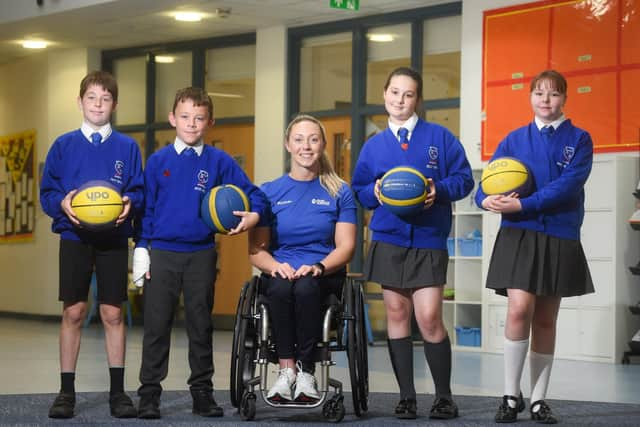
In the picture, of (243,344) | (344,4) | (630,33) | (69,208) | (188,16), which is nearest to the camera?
(243,344)

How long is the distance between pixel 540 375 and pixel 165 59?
795 centimetres

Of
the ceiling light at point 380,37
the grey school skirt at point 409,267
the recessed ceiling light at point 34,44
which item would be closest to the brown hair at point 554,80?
the grey school skirt at point 409,267

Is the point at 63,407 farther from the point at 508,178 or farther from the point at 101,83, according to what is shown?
the point at 508,178

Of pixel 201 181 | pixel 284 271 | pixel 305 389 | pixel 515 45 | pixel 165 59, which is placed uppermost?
pixel 165 59

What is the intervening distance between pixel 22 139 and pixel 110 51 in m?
1.62

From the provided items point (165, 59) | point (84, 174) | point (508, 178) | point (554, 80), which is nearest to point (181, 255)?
point (84, 174)

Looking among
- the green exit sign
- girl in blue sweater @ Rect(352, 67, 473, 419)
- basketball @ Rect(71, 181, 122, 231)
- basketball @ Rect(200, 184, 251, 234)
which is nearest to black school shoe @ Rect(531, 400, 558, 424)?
girl in blue sweater @ Rect(352, 67, 473, 419)

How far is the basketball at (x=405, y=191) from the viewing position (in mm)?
4059

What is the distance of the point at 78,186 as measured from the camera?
4305mm

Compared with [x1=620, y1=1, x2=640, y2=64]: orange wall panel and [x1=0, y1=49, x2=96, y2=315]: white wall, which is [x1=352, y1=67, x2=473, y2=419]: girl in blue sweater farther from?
[x1=0, y1=49, x2=96, y2=315]: white wall

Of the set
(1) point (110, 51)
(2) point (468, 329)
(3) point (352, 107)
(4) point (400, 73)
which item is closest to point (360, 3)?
(3) point (352, 107)

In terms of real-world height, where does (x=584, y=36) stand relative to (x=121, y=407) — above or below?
above

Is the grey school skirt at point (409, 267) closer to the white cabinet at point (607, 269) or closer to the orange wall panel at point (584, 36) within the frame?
the white cabinet at point (607, 269)

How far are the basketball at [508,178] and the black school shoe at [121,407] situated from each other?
1.63m
